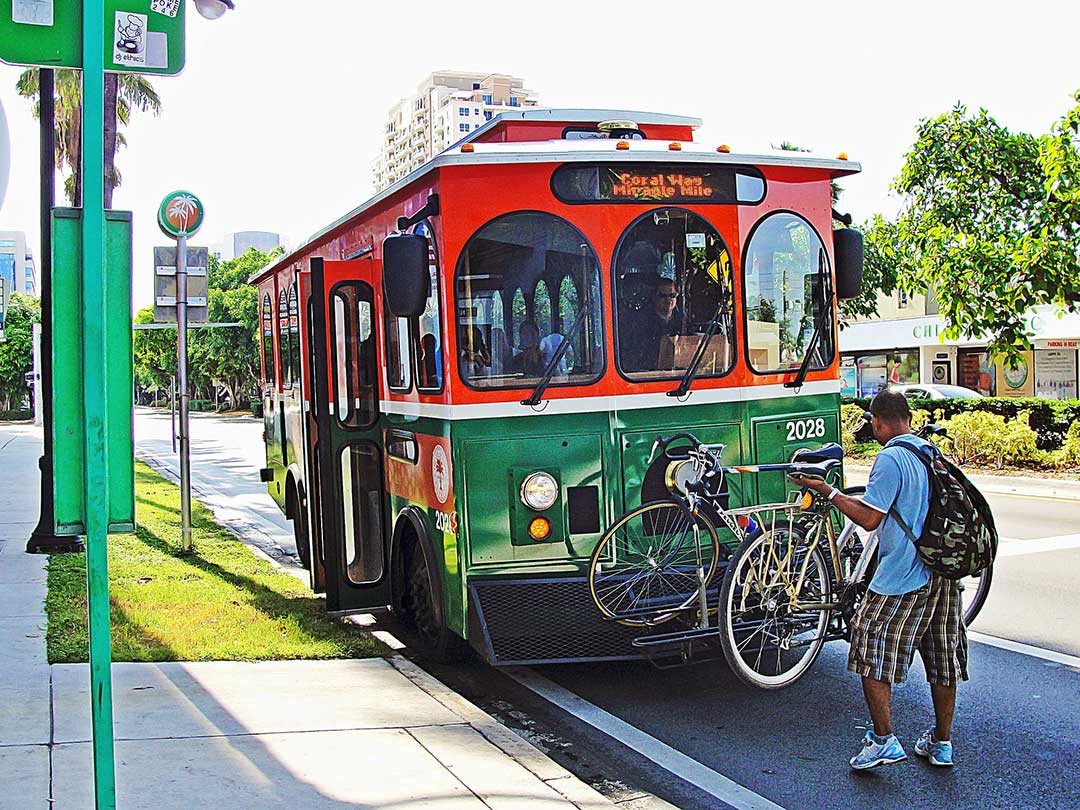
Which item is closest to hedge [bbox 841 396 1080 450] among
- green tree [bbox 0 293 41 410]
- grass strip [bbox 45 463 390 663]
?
grass strip [bbox 45 463 390 663]

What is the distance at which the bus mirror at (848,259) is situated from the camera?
734cm

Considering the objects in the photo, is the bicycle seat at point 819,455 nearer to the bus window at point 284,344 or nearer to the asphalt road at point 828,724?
the asphalt road at point 828,724

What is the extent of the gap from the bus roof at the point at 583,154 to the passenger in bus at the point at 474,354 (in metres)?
0.93

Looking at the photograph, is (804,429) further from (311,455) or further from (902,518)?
(311,455)

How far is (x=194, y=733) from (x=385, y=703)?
1132 mm

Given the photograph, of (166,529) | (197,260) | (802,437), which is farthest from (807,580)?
(166,529)

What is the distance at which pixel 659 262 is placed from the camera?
673 cm

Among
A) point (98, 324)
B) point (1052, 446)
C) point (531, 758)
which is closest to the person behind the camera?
point (98, 324)

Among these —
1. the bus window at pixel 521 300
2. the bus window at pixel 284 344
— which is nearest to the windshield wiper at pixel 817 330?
the bus window at pixel 521 300

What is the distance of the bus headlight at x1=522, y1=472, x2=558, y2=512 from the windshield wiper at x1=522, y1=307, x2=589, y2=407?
411 mm

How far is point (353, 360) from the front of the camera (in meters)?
8.34

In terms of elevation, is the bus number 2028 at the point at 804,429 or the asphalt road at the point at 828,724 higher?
the bus number 2028 at the point at 804,429

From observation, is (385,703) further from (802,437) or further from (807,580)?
(802,437)

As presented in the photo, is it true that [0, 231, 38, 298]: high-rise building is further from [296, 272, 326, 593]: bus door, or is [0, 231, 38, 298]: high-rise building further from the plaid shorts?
the plaid shorts
